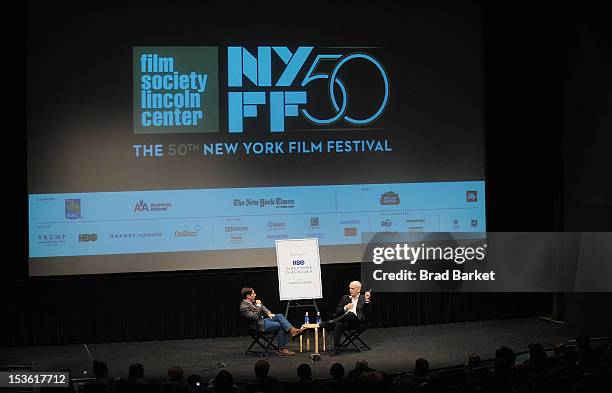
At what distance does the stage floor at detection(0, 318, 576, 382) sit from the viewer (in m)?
10.3

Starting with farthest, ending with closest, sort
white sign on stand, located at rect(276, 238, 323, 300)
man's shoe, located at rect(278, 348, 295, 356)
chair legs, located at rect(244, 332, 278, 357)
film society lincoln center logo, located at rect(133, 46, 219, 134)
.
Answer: film society lincoln center logo, located at rect(133, 46, 219, 134) < white sign on stand, located at rect(276, 238, 323, 300) < man's shoe, located at rect(278, 348, 295, 356) < chair legs, located at rect(244, 332, 278, 357)

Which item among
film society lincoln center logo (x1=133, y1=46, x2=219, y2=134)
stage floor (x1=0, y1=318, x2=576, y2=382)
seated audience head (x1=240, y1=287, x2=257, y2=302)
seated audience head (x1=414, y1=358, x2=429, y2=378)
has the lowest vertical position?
stage floor (x1=0, y1=318, x2=576, y2=382)

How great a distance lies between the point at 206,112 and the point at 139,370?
16.4ft

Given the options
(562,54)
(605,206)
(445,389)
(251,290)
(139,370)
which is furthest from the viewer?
(562,54)

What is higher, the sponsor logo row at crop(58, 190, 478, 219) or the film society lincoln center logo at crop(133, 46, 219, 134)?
the film society lincoln center logo at crop(133, 46, 219, 134)

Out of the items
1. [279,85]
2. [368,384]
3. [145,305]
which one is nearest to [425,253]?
[279,85]

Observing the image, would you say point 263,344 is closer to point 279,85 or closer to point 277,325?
point 277,325

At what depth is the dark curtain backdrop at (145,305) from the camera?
11391 millimetres

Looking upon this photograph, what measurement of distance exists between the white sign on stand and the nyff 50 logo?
1483 mm

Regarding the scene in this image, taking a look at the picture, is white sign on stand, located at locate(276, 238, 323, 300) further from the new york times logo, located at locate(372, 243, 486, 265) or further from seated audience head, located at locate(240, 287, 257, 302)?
the new york times logo, located at locate(372, 243, 486, 265)

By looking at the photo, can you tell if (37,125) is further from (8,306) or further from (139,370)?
(139,370)

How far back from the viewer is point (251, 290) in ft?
35.6

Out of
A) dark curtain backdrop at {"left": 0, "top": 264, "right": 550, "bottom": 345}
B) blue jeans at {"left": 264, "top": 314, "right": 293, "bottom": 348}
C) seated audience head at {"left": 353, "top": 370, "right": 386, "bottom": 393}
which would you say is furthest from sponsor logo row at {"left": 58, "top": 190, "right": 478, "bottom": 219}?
seated audience head at {"left": 353, "top": 370, "right": 386, "bottom": 393}

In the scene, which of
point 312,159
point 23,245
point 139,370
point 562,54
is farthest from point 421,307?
point 139,370
